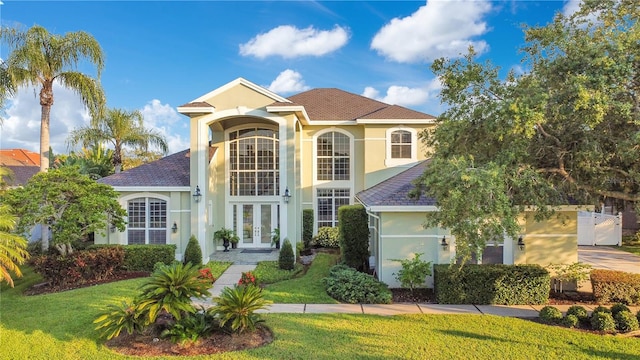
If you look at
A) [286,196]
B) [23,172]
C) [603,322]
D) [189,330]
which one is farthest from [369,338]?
[23,172]

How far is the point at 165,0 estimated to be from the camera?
12375 millimetres

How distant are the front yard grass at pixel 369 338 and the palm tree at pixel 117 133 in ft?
53.9

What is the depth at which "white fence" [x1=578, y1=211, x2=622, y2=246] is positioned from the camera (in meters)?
21.0

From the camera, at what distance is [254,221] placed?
1948 cm

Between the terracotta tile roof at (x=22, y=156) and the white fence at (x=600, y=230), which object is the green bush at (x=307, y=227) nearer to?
the white fence at (x=600, y=230)

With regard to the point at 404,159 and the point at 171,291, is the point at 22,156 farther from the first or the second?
the point at 171,291

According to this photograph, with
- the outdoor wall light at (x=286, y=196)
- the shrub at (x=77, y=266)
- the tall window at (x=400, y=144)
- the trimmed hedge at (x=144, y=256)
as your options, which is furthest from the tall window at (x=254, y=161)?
the shrub at (x=77, y=266)

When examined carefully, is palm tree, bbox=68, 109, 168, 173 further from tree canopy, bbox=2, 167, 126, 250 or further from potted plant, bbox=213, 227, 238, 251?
tree canopy, bbox=2, 167, 126, 250

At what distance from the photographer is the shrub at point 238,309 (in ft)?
24.0

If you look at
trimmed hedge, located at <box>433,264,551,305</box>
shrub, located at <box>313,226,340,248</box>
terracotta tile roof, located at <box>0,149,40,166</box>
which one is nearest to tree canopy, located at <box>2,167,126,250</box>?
shrub, located at <box>313,226,340,248</box>

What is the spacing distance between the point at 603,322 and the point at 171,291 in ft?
28.9

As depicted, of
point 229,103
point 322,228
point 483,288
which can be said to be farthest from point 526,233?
point 229,103

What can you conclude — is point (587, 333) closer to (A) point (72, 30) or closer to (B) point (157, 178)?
(B) point (157, 178)

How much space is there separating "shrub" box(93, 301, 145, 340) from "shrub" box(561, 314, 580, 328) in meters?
8.77
